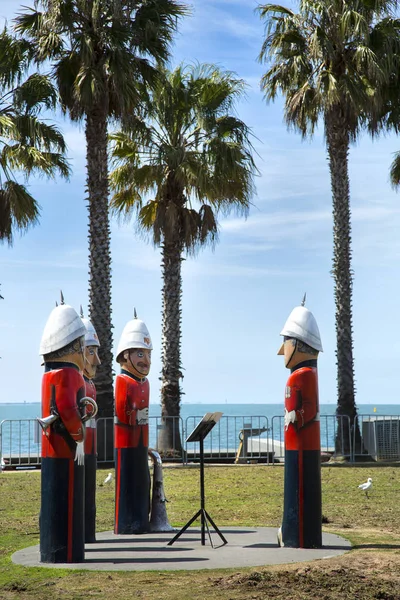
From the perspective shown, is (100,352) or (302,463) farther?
(100,352)

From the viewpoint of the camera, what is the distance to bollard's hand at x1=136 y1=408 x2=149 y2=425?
35.8ft

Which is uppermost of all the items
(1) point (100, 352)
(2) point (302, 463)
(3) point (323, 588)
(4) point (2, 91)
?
(4) point (2, 91)

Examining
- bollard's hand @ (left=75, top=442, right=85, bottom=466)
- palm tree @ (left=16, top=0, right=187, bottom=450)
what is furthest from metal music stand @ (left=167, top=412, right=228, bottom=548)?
palm tree @ (left=16, top=0, right=187, bottom=450)

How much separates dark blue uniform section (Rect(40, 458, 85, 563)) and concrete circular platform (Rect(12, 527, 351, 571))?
0.14 meters

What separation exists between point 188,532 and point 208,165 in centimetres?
1325

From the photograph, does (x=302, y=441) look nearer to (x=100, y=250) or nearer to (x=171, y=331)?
(x=100, y=250)

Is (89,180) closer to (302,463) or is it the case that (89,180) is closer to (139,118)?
(139,118)

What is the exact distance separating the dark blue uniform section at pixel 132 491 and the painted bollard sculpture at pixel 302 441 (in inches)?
74.7

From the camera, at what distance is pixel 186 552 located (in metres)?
9.55

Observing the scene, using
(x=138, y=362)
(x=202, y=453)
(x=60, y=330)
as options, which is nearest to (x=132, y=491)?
(x=202, y=453)

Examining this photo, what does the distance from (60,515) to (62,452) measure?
62 cm

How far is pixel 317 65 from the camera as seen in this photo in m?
23.0

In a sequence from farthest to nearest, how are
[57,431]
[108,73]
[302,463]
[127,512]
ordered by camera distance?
1. [108,73]
2. [127,512]
3. [302,463]
4. [57,431]

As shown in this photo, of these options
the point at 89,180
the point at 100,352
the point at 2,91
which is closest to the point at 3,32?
the point at 2,91
